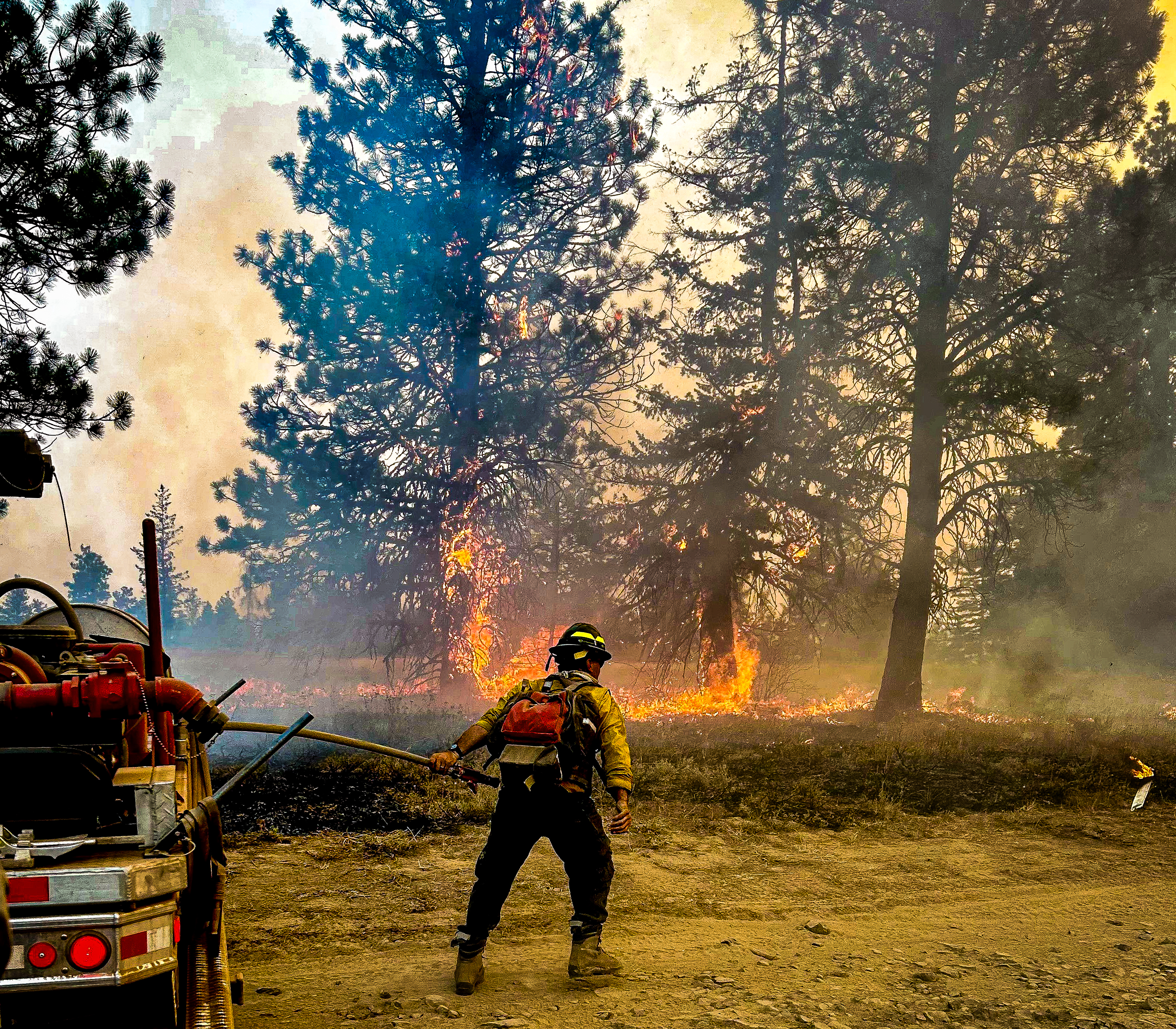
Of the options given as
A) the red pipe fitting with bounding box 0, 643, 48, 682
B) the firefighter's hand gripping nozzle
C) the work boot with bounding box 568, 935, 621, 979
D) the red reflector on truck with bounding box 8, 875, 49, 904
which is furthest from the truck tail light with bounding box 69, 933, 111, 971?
the work boot with bounding box 568, 935, 621, 979

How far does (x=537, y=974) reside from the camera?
217 inches

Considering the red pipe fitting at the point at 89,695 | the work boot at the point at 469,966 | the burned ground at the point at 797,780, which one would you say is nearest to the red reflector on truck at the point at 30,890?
the red pipe fitting at the point at 89,695

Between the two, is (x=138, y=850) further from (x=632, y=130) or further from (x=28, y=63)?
(x=632, y=130)

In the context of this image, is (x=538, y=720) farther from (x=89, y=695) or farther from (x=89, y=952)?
(x=89, y=952)

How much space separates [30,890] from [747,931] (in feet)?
15.2

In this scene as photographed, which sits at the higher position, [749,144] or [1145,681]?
[749,144]

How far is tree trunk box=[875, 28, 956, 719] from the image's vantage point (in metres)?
15.5

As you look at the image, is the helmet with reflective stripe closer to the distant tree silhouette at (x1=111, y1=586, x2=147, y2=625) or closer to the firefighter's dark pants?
the firefighter's dark pants

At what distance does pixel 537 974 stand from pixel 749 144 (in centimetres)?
1608

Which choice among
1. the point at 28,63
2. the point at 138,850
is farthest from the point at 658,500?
the point at 138,850

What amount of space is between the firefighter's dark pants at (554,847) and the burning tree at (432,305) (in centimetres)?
1216

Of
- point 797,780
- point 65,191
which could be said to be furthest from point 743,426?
point 65,191

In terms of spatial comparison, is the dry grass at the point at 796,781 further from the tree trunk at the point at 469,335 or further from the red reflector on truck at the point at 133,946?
the red reflector on truck at the point at 133,946

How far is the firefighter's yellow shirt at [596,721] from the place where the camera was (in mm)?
5352
